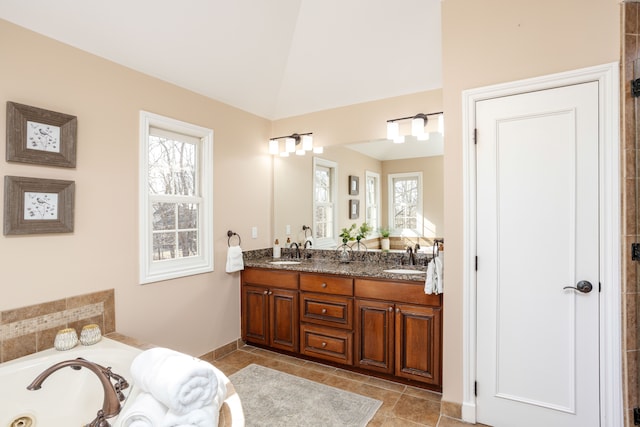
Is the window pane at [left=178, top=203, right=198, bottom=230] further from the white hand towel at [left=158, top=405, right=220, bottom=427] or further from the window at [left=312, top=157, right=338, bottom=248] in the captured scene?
the white hand towel at [left=158, top=405, right=220, bottom=427]

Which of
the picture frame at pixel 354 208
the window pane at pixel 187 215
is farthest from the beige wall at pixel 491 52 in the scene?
the window pane at pixel 187 215

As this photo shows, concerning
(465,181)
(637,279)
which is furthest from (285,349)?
(637,279)

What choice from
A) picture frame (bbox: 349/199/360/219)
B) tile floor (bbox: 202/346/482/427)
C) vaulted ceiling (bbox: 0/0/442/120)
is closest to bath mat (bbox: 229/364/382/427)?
tile floor (bbox: 202/346/482/427)

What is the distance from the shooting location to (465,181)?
84.4 inches

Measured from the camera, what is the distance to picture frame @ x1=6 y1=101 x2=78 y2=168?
1842mm

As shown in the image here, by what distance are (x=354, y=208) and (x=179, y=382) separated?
8.20ft

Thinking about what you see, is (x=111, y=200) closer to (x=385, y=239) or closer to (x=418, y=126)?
(x=385, y=239)

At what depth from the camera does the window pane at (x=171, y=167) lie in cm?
270

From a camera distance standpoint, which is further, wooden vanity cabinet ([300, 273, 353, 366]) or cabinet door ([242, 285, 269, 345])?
cabinet door ([242, 285, 269, 345])

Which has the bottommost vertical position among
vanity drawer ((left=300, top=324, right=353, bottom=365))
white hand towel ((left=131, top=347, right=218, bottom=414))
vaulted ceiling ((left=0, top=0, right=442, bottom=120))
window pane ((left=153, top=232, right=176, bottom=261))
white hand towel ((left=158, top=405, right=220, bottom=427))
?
vanity drawer ((left=300, top=324, right=353, bottom=365))

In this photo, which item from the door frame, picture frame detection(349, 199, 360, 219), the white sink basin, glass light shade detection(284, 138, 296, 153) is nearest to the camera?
the door frame

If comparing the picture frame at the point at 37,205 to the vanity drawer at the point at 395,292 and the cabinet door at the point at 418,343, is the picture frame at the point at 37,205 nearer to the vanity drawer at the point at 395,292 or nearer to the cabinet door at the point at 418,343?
the vanity drawer at the point at 395,292

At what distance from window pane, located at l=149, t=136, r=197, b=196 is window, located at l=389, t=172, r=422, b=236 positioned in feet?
6.23

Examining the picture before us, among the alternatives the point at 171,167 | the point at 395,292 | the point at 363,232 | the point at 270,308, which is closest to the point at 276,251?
the point at 270,308
